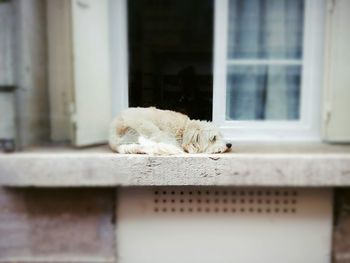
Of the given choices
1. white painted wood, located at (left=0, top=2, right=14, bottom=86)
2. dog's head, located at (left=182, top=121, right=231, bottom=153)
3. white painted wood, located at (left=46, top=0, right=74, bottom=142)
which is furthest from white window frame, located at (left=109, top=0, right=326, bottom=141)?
white painted wood, located at (left=0, top=2, right=14, bottom=86)

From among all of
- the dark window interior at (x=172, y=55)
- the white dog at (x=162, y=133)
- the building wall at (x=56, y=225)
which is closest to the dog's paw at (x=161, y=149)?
the white dog at (x=162, y=133)

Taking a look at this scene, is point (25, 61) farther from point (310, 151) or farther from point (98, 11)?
point (310, 151)

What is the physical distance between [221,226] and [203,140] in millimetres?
550

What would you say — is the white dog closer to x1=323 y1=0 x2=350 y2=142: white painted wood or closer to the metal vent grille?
the metal vent grille

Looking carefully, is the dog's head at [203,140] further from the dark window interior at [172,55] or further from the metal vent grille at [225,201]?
the metal vent grille at [225,201]

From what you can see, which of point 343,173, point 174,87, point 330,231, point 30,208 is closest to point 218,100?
point 174,87

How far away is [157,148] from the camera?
1.95 meters

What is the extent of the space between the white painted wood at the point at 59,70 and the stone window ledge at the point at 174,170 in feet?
0.97

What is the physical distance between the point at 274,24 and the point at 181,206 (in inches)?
51.0

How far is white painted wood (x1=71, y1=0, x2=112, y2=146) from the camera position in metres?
2.04

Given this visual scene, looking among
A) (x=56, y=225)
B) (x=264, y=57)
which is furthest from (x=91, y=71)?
(x=264, y=57)

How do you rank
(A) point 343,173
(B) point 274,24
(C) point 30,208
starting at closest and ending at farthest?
1. (A) point 343,173
2. (C) point 30,208
3. (B) point 274,24

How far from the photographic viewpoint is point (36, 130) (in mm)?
2148

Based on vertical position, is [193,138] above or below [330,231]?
above
